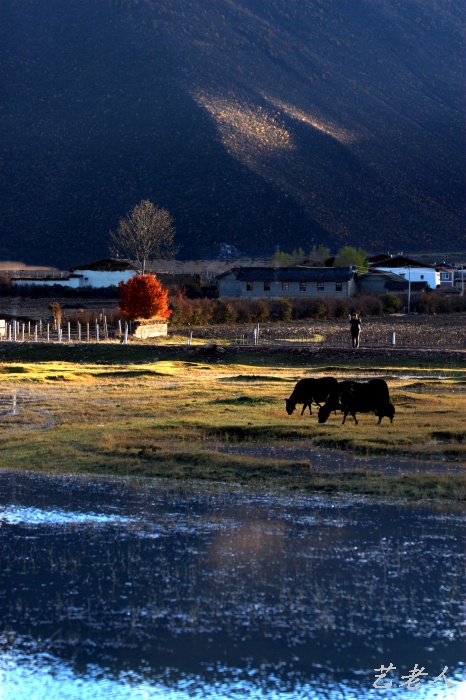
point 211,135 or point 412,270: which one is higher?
point 211,135

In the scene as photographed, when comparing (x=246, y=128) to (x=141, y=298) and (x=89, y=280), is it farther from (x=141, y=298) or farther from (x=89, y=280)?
(x=141, y=298)

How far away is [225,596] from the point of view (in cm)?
1059

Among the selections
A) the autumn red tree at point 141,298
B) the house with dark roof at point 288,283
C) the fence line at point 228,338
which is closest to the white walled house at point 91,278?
the house with dark roof at point 288,283

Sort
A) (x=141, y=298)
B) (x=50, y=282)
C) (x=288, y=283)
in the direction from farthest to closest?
(x=50, y=282), (x=288, y=283), (x=141, y=298)

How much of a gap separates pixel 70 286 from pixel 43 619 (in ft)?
281

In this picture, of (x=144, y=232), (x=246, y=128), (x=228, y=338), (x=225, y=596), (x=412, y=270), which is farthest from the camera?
(x=246, y=128)

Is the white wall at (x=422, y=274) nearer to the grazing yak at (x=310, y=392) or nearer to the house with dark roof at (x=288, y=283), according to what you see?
the house with dark roof at (x=288, y=283)

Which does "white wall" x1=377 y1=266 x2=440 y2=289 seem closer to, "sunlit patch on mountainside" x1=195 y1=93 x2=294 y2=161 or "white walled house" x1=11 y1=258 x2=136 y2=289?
"white walled house" x1=11 y1=258 x2=136 y2=289

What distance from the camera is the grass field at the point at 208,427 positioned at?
1614 centimetres

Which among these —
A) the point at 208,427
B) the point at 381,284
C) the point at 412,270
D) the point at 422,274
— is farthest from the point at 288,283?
the point at 208,427

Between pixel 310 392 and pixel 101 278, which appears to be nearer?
pixel 310 392

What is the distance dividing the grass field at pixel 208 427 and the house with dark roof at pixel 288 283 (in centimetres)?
5428

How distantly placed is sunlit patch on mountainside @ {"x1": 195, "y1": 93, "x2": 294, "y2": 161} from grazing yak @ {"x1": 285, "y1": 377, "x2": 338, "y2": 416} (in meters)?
116

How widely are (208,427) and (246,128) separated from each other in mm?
129356
